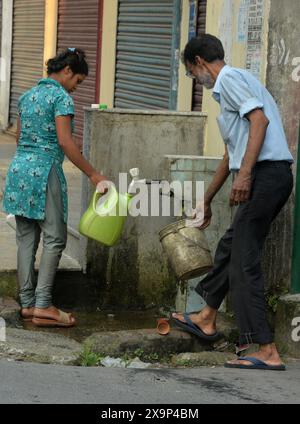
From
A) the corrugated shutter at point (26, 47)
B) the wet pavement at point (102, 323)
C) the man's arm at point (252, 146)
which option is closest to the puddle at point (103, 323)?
the wet pavement at point (102, 323)

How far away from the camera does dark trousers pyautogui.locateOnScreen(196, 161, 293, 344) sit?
6.32m

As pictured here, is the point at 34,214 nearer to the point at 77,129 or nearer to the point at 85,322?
the point at 85,322

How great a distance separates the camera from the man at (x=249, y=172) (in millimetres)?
6223

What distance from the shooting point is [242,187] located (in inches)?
245

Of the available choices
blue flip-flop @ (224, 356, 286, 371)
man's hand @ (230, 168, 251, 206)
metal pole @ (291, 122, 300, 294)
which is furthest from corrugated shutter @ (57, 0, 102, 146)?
blue flip-flop @ (224, 356, 286, 371)

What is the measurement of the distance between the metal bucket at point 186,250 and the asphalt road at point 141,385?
2.20ft

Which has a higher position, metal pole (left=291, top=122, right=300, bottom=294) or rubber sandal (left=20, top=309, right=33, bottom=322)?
metal pole (left=291, top=122, right=300, bottom=294)

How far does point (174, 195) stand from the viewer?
7387mm

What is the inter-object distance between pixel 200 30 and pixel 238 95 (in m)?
3.68

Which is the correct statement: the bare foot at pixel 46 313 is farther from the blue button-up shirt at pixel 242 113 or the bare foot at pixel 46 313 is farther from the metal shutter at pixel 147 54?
the metal shutter at pixel 147 54

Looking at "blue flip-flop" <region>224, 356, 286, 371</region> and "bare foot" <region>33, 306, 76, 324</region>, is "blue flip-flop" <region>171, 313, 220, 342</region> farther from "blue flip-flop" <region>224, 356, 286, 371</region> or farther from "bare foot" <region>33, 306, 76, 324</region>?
"bare foot" <region>33, 306, 76, 324</region>

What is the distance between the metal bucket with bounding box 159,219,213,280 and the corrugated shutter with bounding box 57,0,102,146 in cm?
708

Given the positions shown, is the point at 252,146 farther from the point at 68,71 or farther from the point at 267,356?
the point at 68,71
